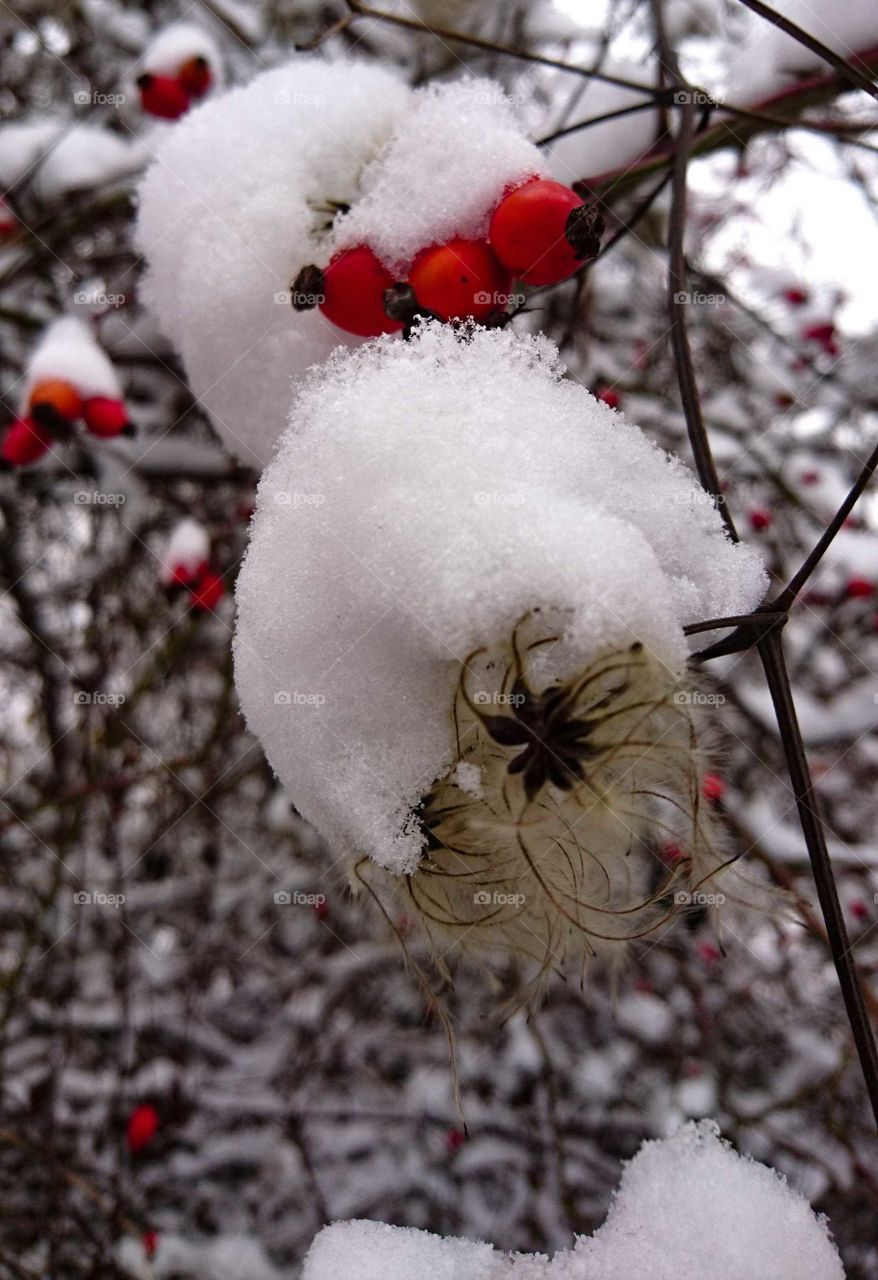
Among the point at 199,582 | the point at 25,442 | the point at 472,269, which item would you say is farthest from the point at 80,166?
the point at 472,269

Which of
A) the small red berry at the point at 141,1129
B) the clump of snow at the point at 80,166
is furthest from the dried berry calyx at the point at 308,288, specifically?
the small red berry at the point at 141,1129

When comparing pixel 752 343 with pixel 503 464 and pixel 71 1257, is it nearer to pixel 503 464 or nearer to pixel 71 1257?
pixel 503 464

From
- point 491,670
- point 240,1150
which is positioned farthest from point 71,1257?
point 491,670

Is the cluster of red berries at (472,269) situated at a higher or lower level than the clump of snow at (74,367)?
A: lower

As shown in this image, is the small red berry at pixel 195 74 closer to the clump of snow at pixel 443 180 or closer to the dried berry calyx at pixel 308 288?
the clump of snow at pixel 443 180

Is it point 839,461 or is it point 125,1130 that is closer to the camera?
point 125,1130

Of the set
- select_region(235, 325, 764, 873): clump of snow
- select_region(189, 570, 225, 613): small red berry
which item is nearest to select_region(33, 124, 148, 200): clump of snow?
select_region(189, 570, 225, 613): small red berry

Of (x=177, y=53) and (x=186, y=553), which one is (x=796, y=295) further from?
(x=186, y=553)
